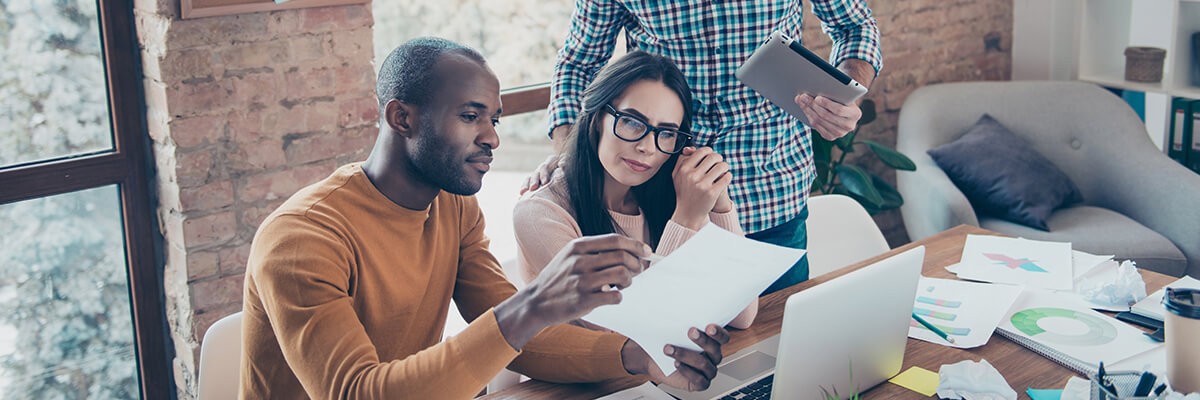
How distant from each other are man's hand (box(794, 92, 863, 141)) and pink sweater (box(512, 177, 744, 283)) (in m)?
0.32

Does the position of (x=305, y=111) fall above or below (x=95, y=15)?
below

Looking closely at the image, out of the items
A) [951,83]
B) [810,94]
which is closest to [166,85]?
[810,94]

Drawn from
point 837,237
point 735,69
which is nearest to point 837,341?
point 735,69

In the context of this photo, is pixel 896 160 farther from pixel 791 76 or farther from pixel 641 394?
pixel 641 394

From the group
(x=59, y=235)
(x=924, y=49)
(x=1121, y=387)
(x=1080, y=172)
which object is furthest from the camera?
(x=924, y=49)

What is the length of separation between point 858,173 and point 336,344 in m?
2.37

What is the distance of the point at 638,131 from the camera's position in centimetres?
188

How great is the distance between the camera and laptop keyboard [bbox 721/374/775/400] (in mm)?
1574

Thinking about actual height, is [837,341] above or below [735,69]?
below

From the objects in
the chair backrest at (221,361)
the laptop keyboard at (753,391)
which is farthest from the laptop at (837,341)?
the chair backrest at (221,361)

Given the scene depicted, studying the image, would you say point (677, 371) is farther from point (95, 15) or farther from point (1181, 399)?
point (95, 15)

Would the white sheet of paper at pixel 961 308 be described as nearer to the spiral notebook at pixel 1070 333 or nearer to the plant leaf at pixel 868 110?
the spiral notebook at pixel 1070 333

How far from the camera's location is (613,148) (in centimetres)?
189

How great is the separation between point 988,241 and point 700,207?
764mm
